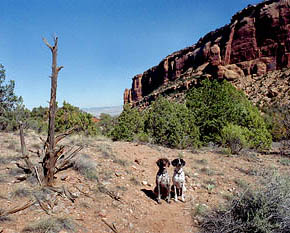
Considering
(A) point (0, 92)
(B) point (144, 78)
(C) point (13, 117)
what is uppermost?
(B) point (144, 78)

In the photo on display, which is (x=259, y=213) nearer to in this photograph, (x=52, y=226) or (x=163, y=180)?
(x=163, y=180)

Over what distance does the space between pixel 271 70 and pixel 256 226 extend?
5777 centimetres

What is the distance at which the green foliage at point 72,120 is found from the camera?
16.2m

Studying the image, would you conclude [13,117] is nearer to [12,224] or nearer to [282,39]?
[12,224]

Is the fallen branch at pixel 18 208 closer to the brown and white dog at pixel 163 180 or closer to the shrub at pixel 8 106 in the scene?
the brown and white dog at pixel 163 180

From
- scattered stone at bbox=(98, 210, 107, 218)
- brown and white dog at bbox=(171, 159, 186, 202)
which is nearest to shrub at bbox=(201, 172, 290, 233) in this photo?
brown and white dog at bbox=(171, 159, 186, 202)

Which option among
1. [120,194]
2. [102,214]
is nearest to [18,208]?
[102,214]

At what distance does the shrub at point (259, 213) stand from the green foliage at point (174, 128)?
7.52m

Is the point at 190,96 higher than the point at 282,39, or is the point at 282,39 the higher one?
the point at 282,39

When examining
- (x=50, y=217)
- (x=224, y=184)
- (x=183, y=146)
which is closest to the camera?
(x=50, y=217)

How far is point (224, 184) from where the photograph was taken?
6062 millimetres

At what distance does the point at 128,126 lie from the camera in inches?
547

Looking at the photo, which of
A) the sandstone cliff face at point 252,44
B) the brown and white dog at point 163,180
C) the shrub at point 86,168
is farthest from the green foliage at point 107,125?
the sandstone cliff face at point 252,44

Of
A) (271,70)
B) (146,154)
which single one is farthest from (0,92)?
(271,70)
